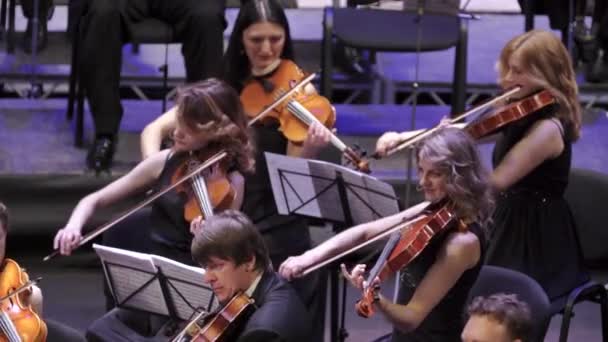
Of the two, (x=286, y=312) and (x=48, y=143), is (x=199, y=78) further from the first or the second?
(x=286, y=312)

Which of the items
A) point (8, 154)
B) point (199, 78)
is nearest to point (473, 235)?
point (199, 78)

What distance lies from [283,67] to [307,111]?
0.24m

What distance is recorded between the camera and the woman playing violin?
370 cm

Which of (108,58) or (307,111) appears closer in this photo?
(307,111)

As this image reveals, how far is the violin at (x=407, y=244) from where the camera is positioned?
116 inches

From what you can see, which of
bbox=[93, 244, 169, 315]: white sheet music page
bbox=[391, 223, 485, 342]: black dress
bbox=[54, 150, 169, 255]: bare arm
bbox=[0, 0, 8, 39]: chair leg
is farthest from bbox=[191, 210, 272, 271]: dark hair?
bbox=[0, 0, 8, 39]: chair leg

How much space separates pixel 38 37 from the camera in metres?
5.92

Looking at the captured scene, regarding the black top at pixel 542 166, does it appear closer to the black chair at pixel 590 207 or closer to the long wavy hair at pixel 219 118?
the black chair at pixel 590 207

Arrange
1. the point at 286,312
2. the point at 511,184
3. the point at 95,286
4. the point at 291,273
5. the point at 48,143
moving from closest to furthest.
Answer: the point at 286,312 < the point at 291,273 < the point at 511,184 < the point at 95,286 < the point at 48,143

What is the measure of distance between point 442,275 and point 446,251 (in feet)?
0.19

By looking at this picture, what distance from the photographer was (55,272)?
521 centimetres

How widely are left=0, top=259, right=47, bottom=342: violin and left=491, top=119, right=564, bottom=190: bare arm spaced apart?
1.33m

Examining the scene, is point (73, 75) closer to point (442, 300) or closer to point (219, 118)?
point (219, 118)

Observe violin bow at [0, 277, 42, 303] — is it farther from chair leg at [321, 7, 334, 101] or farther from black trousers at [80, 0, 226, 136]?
chair leg at [321, 7, 334, 101]
